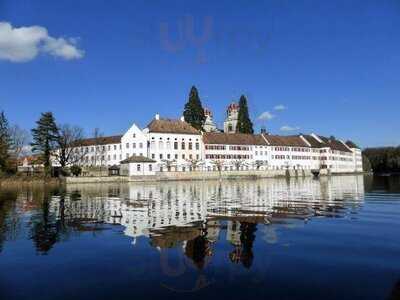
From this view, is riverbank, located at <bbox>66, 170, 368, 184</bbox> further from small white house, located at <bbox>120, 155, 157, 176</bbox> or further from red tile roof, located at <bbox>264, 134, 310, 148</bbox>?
red tile roof, located at <bbox>264, 134, 310, 148</bbox>

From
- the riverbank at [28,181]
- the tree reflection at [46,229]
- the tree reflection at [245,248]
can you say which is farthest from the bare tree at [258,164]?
the tree reflection at [245,248]

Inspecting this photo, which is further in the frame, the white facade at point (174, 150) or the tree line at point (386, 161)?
the tree line at point (386, 161)

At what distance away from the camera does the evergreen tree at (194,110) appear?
392 ft

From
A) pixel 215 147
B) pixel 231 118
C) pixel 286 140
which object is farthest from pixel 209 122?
pixel 215 147

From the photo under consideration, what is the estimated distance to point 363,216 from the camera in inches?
920

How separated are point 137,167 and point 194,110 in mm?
30028

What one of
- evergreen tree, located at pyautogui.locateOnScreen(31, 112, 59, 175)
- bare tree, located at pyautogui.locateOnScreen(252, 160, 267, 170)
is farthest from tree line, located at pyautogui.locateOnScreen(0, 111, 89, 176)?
bare tree, located at pyautogui.locateOnScreen(252, 160, 267, 170)

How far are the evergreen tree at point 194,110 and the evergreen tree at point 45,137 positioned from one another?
42397 millimetres

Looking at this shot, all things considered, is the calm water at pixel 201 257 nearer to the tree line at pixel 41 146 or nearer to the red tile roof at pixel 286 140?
the tree line at pixel 41 146

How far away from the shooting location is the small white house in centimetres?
9588

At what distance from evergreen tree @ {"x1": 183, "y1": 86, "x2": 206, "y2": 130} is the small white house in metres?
25.4

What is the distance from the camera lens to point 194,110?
120 meters

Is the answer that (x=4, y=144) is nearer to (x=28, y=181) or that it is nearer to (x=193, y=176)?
(x=28, y=181)

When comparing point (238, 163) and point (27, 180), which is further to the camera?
point (238, 163)
